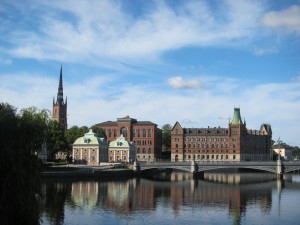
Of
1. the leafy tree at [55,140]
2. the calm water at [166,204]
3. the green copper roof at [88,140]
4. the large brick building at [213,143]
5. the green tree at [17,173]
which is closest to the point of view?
the green tree at [17,173]

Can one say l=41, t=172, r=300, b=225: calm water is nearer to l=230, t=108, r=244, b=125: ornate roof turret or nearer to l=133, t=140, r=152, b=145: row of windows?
A: l=133, t=140, r=152, b=145: row of windows

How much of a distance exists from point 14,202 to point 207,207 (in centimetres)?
3170

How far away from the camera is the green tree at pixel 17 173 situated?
31000 mm

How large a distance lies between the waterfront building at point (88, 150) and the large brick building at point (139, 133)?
4082 cm

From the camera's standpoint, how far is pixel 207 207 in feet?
189

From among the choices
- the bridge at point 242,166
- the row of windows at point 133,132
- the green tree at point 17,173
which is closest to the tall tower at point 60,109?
the row of windows at point 133,132

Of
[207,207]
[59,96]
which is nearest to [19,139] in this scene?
[207,207]

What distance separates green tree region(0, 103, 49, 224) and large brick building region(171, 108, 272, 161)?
137915 mm

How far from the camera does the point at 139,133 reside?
16712cm

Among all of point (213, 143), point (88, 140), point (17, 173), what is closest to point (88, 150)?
point (88, 140)

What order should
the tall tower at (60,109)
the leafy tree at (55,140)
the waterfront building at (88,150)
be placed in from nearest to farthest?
the leafy tree at (55,140), the waterfront building at (88,150), the tall tower at (60,109)

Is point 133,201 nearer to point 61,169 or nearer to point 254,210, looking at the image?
point 254,210

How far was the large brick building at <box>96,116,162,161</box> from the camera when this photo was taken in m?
166

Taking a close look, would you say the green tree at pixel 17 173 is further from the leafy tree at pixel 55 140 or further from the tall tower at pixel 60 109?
the tall tower at pixel 60 109
